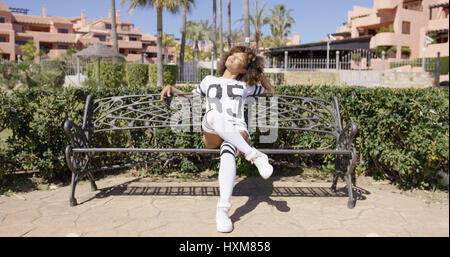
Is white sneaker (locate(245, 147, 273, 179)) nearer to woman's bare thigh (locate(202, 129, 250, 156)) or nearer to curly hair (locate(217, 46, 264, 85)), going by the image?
woman's bare thigh (locate(202, 129, 250, 156))

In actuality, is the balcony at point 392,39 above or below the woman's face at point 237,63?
above

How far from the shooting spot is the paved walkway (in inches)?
105

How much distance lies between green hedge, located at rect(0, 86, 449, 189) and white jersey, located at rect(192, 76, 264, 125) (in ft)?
3.46

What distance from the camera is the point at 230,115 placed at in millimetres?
2980

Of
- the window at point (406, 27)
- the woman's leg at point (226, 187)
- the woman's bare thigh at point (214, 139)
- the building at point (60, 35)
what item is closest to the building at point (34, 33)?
the building at point (60, 35)

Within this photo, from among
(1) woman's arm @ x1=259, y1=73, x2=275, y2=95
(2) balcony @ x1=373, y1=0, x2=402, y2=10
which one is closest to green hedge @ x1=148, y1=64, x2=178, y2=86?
(1) woman's arm @ x1=259, y1=73, x2=275, y2=95

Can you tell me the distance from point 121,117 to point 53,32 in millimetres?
60445

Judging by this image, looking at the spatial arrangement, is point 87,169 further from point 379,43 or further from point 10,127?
point 379,43

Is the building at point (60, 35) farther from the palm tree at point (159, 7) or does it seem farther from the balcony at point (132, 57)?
the palm tree at point (159, 7)

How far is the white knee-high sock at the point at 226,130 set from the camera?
278 cm

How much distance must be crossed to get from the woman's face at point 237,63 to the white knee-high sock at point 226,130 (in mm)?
451

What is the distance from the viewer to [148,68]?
22.6m

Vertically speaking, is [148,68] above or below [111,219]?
above
